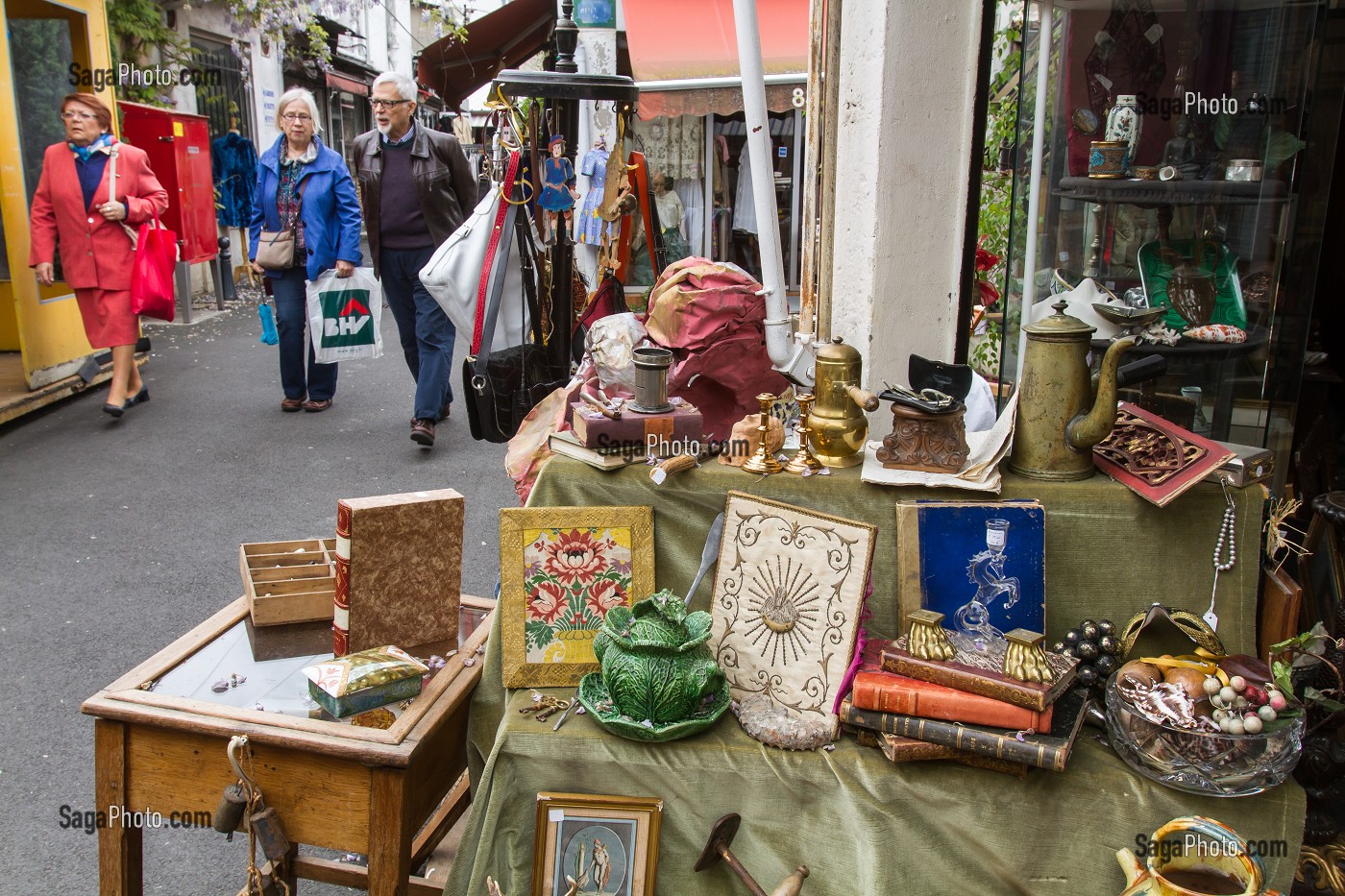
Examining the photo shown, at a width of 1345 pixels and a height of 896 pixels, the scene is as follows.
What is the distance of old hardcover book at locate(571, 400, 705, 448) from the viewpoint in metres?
2.26

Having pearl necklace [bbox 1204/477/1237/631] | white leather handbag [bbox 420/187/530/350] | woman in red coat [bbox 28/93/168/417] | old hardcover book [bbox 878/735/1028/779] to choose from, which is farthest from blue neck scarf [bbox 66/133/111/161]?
pearl necklace [bbox 1204/477/1237/631]

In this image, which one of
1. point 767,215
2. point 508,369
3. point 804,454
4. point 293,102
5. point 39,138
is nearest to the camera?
point 804,454

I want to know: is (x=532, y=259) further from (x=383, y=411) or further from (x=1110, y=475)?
(x=383, y=411)

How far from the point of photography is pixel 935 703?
184cm

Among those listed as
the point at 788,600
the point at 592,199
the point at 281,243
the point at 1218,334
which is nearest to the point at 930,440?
the point at 788,600

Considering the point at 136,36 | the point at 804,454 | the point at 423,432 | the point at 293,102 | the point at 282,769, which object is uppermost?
the point at 136,36

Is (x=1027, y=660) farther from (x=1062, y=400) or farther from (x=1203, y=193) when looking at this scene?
(x=1203, y=193)

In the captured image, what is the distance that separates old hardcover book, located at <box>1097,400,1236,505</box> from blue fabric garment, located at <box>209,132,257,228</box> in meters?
10.3

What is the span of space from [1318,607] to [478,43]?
852 centimetres

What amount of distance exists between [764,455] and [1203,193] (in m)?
1.92

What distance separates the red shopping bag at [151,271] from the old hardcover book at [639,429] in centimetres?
472

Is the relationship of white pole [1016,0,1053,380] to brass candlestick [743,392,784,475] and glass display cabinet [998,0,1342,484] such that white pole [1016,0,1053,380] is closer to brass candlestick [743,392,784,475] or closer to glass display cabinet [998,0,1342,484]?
glass display cabinet [998,0,1342,484]

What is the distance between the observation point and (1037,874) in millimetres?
1825

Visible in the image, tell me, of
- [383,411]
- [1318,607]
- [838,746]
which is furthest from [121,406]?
[1318,607]
